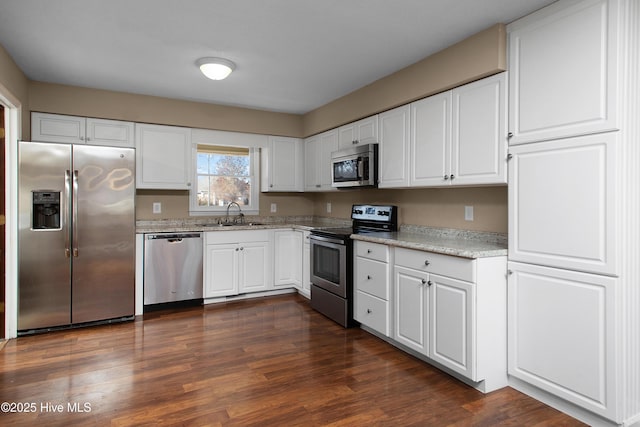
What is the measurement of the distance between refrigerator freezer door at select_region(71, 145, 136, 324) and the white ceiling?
0.86 metres

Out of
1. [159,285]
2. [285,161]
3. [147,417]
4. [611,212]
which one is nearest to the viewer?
[611,212]

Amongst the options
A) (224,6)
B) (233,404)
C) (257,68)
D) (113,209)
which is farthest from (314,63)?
(233,404)

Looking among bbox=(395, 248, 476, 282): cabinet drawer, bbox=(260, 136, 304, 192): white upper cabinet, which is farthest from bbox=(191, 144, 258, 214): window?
bbox=(395, 248, 476, 282): cabinet drawer

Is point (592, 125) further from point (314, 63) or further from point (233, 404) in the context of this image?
point (233, 404)

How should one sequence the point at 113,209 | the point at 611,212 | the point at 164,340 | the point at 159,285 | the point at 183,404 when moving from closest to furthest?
the point at 611,212, the point at 183,404, the point at 164,340, the point at 113,209, the point at 159,285

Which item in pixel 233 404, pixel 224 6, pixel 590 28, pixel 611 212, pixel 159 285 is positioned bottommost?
pixel 233 404

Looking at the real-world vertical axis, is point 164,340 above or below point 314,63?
below

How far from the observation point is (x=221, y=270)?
14.5 feet

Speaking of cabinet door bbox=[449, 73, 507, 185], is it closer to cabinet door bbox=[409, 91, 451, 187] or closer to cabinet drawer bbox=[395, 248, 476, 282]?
cabinet door bbox=[409, 91, 451, 187]

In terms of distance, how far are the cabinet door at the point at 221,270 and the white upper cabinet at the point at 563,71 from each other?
10.7 feet

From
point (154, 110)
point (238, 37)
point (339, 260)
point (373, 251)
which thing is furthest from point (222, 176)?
point (373, 251)

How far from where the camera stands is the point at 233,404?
7.34ft

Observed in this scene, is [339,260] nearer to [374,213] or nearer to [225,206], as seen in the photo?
[374,213]

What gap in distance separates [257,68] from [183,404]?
108 inches
